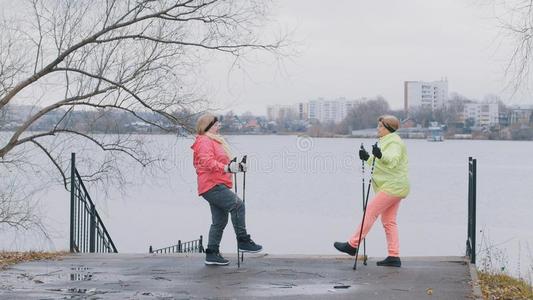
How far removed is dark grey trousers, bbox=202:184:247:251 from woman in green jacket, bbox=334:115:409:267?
1.24 m

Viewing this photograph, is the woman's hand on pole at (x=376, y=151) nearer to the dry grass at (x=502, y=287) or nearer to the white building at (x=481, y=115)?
the dry grass at (x=502, y=287)

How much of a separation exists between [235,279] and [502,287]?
9.55 ft

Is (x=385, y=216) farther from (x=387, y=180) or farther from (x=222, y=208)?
(x=222, y=208)

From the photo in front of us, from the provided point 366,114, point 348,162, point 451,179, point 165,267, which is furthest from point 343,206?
point 165,267

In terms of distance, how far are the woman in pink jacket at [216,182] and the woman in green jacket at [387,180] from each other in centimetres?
124

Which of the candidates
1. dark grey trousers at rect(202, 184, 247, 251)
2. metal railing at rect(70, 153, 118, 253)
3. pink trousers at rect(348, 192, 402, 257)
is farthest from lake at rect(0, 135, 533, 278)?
dark grey trousers at rect(202, 184, 247, 251)

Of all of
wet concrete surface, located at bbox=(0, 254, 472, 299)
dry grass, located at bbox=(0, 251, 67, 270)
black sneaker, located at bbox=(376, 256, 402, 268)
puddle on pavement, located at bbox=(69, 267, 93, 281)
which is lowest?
dry grass, located at bbox=(0, 251, 67, 270)

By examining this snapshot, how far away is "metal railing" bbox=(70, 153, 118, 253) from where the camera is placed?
1259 centimetres

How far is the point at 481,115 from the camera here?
65.0 metres

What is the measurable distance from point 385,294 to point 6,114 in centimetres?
1286

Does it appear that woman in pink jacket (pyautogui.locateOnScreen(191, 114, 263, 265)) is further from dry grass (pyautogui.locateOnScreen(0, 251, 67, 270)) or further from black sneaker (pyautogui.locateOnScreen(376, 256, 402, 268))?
dry grass (pyautogui.locateOnScreen(0, 251, 67, 270))

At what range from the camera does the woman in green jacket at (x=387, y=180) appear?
33.4ft

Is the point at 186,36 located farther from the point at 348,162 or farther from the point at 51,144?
the point at 348,162

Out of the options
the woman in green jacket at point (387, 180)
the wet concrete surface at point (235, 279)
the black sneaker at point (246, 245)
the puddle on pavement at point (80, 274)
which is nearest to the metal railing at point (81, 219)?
the wet concrete surface at point (235, 279)
